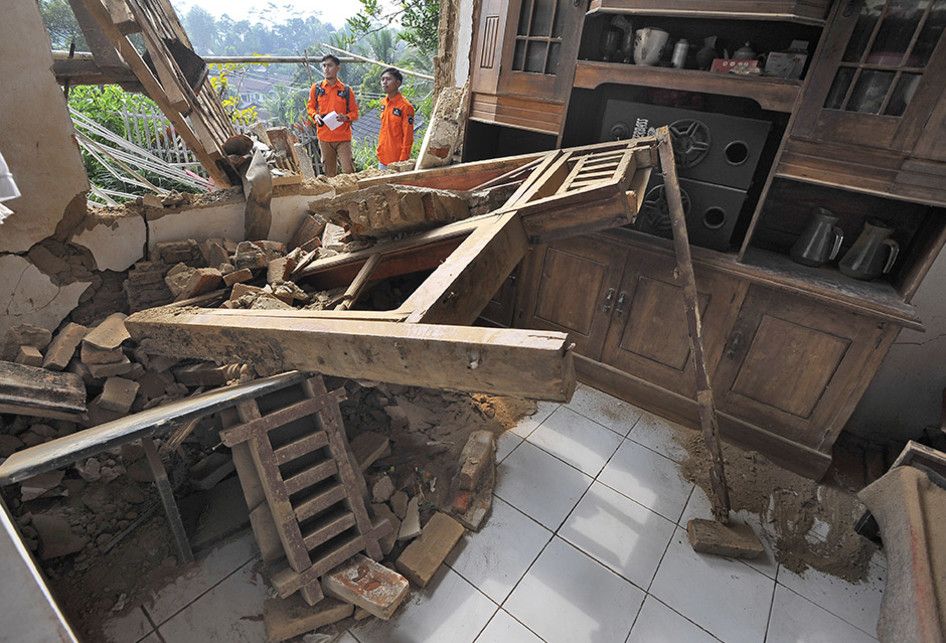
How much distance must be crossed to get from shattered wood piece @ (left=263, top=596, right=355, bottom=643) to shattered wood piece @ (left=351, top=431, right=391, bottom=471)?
0.61 meters

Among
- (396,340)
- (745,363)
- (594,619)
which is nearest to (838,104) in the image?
(745,363)

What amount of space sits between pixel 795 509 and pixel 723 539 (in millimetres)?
649

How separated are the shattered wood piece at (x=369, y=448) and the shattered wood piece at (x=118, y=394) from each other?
3.52ft

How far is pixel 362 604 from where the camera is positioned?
6.13ft

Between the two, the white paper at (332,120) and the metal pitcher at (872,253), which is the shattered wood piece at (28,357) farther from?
the metal pitcher at (872,253)

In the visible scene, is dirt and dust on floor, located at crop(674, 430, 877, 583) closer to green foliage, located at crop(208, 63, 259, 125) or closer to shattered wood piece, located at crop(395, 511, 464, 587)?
shattered wood piece, located at crop(395, 511, 464, 587)

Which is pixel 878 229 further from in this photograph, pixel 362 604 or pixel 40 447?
pixel 40 447

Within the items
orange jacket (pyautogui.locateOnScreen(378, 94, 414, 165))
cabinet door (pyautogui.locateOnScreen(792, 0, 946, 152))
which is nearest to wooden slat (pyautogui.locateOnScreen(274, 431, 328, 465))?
cabinet door (pyautogui.locateOnScreen(792, 0, 946, 152))

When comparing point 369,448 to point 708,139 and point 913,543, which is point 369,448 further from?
point 708,139

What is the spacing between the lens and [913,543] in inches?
60.5

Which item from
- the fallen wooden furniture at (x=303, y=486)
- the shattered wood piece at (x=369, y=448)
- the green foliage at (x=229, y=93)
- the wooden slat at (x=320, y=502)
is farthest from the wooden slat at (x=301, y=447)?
the green foliage at (x=229, y=93)

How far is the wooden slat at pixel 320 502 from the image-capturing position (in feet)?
6.32

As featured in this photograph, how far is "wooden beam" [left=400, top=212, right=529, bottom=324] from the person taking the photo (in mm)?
1396

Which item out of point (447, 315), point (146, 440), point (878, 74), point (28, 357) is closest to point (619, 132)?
point (878, 74)
